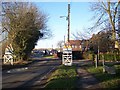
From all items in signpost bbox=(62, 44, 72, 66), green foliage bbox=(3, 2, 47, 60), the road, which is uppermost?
green foliage bbox=(3, 2, 47, 60)

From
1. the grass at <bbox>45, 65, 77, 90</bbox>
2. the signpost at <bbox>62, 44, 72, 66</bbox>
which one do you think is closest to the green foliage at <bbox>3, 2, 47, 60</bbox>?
the signpost at <bbox>62, 44, 72, 66</bbox>

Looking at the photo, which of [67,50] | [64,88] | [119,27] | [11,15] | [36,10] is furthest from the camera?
[36,10]

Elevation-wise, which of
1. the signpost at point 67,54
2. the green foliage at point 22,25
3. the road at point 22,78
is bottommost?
the road at point 22,78

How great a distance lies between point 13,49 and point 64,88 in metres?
35.7

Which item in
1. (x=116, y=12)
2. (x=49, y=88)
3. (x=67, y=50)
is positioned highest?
(x=116, y=12)

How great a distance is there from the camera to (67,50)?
34.7m

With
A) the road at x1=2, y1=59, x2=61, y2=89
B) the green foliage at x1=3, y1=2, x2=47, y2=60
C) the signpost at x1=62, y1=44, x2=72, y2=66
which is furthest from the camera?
the green foliage at x1=3, y1=2, x2=47, y2=60

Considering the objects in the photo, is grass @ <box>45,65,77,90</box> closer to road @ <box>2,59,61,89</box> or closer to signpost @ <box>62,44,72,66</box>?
road @ <box>2,59,61,89</box>

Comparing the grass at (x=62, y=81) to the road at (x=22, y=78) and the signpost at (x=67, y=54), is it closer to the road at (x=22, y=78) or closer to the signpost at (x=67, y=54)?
the road at (x=22, y=78)

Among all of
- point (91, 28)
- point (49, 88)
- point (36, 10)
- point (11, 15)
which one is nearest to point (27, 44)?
point (36, 10)

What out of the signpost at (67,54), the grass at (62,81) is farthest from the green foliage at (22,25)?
the grass at (62,81)

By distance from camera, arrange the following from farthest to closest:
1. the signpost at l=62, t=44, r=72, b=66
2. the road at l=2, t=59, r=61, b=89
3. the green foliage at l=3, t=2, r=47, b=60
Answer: the green foliage at l=3, t=2, r=47, b=60 < the signpost at l=62, t=44, r=72, b=66 < the road at l=2, t=59, r=61, b=89

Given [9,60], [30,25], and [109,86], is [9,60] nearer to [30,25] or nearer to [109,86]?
[30,25]

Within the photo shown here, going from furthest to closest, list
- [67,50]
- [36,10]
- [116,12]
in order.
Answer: [36,10], [67,50], [116,12]
